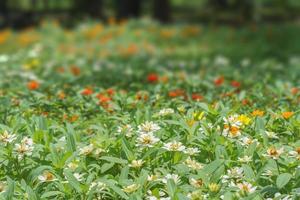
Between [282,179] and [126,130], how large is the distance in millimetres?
1003

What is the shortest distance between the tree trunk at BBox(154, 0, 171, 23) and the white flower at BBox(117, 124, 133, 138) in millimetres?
19069

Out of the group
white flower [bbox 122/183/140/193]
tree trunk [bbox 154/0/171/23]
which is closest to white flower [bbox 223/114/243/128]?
white flower [bbox 122/183/140/193]

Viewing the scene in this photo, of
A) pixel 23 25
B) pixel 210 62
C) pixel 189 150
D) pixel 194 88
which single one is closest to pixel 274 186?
pixel 189 150

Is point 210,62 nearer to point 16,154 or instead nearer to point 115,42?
point 115,42

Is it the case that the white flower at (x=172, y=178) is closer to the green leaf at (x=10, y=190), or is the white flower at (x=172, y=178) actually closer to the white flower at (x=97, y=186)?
the white flower at (x=97, y=186)

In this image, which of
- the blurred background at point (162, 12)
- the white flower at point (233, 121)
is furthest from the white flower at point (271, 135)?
the blurred background at point (162, 12)

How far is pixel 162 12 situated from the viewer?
22.4 meters

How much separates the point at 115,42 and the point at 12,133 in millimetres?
10379

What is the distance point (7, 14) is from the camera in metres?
27.6

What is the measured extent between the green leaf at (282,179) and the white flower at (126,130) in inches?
36.7

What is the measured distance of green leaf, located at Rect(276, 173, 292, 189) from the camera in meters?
2.67

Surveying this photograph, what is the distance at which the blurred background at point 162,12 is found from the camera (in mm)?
22000

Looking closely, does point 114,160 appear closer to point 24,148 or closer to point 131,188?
point 131,188

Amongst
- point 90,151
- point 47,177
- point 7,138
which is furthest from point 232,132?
point 7,138
